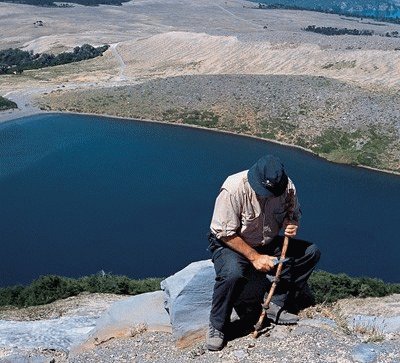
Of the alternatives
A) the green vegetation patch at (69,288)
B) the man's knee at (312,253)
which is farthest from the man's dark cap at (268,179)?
the green vegetation patch at (69,288)

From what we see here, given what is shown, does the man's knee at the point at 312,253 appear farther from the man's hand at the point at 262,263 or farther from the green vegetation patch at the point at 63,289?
the green vegetation patch at the point at 63,289

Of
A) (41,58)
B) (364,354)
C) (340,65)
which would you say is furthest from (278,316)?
(41,58)

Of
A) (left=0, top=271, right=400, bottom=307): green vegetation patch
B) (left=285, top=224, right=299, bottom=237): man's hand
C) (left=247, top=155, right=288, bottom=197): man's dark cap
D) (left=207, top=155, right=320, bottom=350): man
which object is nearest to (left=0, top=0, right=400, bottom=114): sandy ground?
(left=0, top=271, right=400, bottom=307): green vegetation patch

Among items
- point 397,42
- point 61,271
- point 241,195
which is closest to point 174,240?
point 61,271

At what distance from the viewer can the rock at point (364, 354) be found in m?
7.55

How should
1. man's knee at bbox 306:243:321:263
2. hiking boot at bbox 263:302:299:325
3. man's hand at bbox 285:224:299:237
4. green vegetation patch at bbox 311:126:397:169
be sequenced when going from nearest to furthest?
man's hand at bbox 285:224:299:237 → man's knee at bbox 306:243:321:263 → hiking boot at bbox 263:302:299:325 → green vegetation patch at bbox 311:126:397:169

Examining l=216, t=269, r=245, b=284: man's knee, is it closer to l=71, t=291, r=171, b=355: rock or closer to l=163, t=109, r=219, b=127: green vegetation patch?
l=71, t=291, r=171, b=355: rock

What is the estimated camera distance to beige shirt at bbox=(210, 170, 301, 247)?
291 inches

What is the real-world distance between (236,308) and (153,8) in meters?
132

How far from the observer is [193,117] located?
51.3m

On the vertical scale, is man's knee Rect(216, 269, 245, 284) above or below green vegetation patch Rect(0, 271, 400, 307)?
above

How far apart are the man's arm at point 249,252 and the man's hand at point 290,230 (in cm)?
45

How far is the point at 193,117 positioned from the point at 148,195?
19.0 meters

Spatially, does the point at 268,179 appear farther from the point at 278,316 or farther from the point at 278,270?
the point at 278,316
